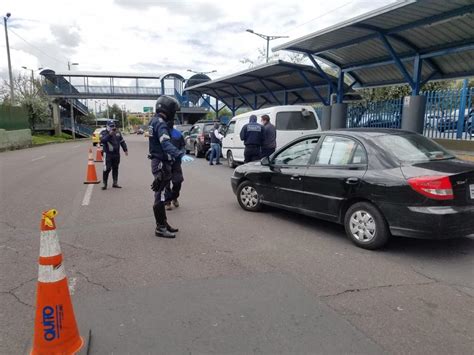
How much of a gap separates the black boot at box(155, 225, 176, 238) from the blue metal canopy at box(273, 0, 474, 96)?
793 centimetres

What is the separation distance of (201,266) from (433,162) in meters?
3.11

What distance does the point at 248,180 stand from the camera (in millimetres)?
6852

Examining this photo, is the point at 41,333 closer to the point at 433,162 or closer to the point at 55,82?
the point at 433,162

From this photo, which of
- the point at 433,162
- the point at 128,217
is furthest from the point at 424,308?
the point at 128,217

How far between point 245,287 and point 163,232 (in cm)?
204

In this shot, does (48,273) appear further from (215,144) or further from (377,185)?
(215,144)

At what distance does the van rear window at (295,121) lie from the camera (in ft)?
37.5

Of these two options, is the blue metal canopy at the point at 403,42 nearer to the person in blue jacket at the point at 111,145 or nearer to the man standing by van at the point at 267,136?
the man standing by van at the point at 267,136

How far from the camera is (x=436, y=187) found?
4.23 metres

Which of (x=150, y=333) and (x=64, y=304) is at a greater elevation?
(x=64, y=304)

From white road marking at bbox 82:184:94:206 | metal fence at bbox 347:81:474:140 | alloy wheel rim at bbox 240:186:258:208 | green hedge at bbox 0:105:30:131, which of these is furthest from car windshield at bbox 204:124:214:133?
green hedge at bbox 0:105:30:131

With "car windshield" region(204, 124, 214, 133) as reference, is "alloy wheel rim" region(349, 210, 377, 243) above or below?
below

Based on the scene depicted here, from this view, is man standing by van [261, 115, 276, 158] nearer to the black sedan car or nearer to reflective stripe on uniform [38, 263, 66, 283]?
the black sedan car

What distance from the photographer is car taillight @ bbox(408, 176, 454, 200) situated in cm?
423
